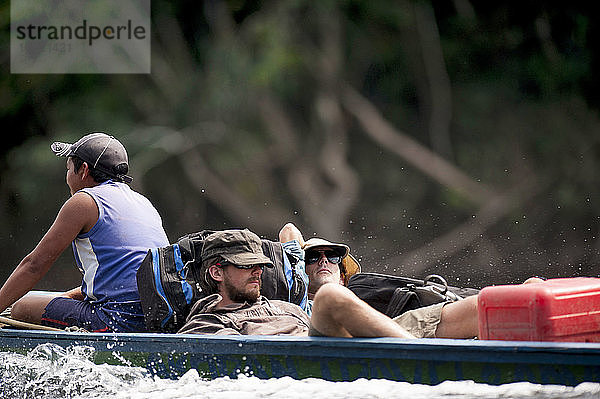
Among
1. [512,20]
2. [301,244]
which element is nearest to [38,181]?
[512,20]

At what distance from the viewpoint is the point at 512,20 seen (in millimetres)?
11773

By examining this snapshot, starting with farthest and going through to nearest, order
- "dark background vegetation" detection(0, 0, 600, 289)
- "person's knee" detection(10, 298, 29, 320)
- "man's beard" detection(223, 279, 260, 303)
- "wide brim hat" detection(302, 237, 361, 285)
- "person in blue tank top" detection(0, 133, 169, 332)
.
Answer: "dark background vegetation" detection(0, 0, 600, 289), "wide brim hat" detection(302, 237, 361, 285), "person's knee" detection(10, 298, 29, 320), "person in blue tank top" detection(0, 133, 169, 332), "man's beard" detection(223, 279, 260, 303)

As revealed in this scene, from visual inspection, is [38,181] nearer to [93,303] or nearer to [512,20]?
[512,20]

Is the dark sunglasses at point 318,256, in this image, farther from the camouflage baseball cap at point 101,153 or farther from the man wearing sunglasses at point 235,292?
the camouflage baseball cap at point 101,153

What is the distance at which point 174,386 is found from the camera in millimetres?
2689

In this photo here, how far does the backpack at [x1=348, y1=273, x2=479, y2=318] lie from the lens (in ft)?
9.94

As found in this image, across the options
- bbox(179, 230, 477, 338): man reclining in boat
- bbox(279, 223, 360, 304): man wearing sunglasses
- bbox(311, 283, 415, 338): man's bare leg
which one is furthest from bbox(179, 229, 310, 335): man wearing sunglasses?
bbox(279, 223, 360, 304): man wearing sunglasses

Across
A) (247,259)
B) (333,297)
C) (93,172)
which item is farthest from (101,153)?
(333,297)

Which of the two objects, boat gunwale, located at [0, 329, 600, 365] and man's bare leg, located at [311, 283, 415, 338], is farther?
man's bare leg, located at [311, 283, 415, 338]

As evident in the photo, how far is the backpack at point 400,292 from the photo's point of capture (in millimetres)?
3031

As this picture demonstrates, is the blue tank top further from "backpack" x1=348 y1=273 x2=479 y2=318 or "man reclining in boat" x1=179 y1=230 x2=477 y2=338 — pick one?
"backpack" x1=348 y1=273 x2=479 y2=318

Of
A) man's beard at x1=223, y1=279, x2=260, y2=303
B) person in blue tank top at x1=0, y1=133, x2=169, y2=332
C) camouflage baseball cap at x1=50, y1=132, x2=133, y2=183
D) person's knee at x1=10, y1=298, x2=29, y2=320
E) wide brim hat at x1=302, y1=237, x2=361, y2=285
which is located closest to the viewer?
man's beard at x1=223, y1=279, x2=260, y2=303

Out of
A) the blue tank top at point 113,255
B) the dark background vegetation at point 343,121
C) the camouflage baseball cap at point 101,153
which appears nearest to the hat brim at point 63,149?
the camouflage baseball cap at point 101,153

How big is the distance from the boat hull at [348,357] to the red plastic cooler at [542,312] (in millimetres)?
62
